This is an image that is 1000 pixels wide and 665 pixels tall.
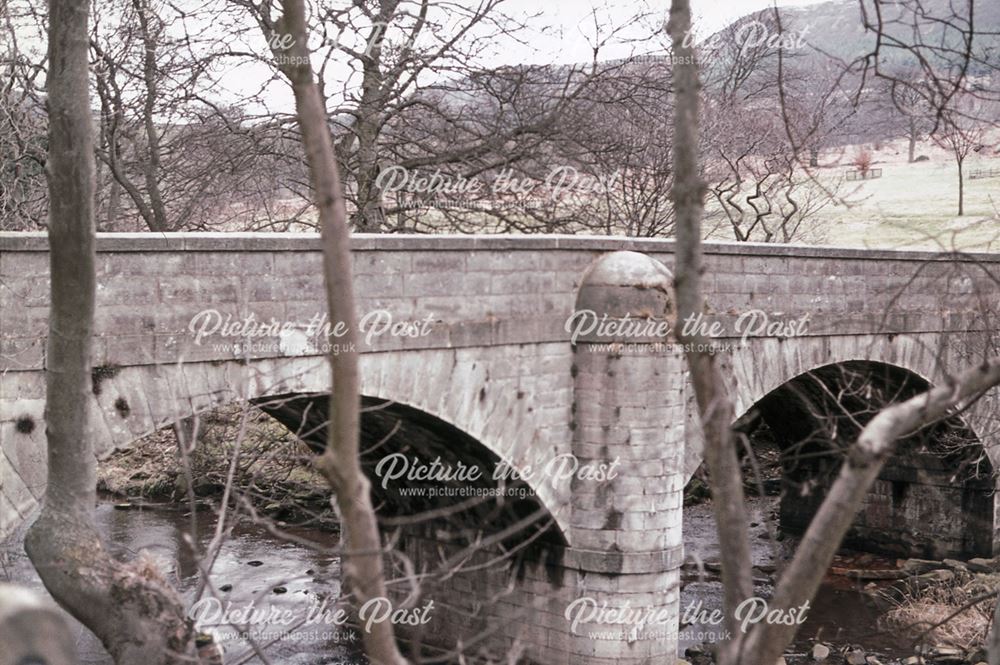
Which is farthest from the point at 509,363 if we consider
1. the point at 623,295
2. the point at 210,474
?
the point at 210,474

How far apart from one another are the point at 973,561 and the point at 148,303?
12.8 m

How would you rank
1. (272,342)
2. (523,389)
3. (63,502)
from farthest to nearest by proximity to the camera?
(523,389), (272,342), (63,502)

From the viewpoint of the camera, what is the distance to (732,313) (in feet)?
38.9

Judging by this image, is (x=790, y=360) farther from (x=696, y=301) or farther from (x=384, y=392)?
(x=696, y=301)

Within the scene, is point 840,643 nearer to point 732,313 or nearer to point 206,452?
point 732,313

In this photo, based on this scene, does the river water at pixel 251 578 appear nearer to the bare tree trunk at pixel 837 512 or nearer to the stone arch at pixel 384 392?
the stone arch at pixel 384 392

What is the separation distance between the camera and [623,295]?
10.2 m

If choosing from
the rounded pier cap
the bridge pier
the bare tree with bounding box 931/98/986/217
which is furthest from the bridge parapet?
the bare tree with bounding box 931/98/986/217

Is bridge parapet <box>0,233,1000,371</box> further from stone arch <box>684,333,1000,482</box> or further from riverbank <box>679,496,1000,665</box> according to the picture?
riverbank <box>679,496,1000,665</box>

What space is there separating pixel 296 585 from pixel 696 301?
11.4 meters

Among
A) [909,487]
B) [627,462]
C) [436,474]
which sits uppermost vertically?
[627,462]

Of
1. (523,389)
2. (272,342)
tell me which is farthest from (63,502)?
(523,389)

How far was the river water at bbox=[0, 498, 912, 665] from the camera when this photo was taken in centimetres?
1199

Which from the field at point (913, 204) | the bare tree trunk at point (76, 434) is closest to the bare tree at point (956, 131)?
the bare tree trunk at point (76, 434)
